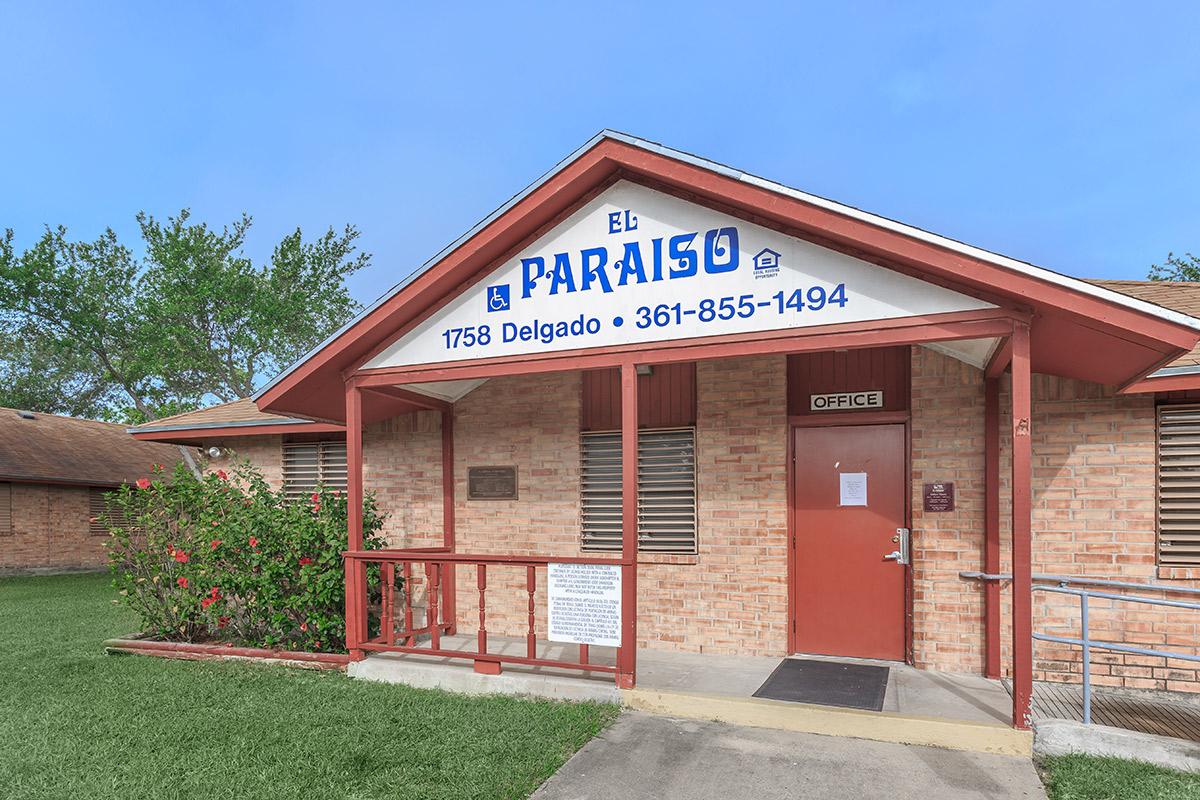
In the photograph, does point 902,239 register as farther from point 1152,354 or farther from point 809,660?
point 809,660

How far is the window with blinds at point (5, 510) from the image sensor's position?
19.1m

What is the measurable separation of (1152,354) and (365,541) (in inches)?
288

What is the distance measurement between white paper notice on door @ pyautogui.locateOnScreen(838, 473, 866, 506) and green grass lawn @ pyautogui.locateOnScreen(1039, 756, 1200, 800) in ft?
8.68

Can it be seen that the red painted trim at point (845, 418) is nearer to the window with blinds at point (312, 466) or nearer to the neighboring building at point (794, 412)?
the neighboring building at point (794, 412)

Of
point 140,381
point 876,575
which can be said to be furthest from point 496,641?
point 140,381

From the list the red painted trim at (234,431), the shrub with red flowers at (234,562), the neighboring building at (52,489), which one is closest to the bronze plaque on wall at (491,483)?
the shrub with red flowers at (234,562)

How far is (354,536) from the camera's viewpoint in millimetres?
7184

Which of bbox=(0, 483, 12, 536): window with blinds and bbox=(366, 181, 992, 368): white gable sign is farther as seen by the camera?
bbox=(0, 483, 12, 536): window with blinds

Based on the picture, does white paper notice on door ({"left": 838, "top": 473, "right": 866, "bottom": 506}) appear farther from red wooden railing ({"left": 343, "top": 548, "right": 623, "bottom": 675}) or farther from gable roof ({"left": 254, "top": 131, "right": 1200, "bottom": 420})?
red wooden railing ({"left": 343, "top": 548, "right": 623, "bottom": 675})

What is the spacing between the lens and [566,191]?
6.15 meters

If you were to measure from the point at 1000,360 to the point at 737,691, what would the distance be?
10.9 ft

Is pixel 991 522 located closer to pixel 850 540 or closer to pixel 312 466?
pixel 850 540

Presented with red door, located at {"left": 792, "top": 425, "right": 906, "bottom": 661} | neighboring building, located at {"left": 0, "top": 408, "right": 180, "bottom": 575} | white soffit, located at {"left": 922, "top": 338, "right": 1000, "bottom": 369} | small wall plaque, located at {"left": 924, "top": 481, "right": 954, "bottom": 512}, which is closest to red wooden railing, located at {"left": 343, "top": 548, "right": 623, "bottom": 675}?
red door, located at {"left": 792, "top": 425, "right": 906, "bottom": 661}

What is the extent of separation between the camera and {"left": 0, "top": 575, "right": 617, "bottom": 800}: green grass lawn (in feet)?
14.9
